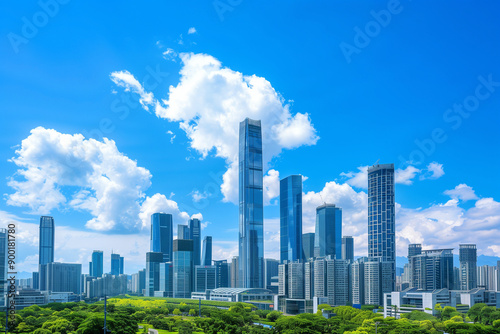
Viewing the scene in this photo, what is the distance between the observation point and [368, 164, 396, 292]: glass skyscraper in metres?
177

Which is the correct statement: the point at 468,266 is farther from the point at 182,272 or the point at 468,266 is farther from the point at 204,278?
the point at 182,272

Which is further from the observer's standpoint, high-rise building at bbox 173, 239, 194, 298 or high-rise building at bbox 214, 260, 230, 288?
high-rise building at bbox 214, 260, 230, 288

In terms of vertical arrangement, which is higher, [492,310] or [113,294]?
[492,310]

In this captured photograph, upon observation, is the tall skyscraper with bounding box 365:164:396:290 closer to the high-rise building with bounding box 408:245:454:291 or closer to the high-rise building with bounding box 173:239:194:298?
the high-rise building with bounding box 408:245:454:291

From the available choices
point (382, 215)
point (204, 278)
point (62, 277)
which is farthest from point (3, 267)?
point (382, 215)

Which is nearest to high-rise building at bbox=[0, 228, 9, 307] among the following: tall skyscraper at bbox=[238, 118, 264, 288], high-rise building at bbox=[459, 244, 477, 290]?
tall skyscraper at bbox=[238, 118, 264, 288]

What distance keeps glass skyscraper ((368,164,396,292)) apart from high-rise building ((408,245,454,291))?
35.2 m

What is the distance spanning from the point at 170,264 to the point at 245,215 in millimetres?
36817

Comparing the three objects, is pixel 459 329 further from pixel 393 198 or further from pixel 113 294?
pixel 393 198

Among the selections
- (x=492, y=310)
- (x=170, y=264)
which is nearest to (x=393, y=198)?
(x=170, y=264)

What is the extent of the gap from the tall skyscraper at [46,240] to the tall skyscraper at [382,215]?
414ft

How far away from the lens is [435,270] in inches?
5384

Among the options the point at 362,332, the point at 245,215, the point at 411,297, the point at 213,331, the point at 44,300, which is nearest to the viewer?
the point at 362,332

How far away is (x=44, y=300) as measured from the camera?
110 m
